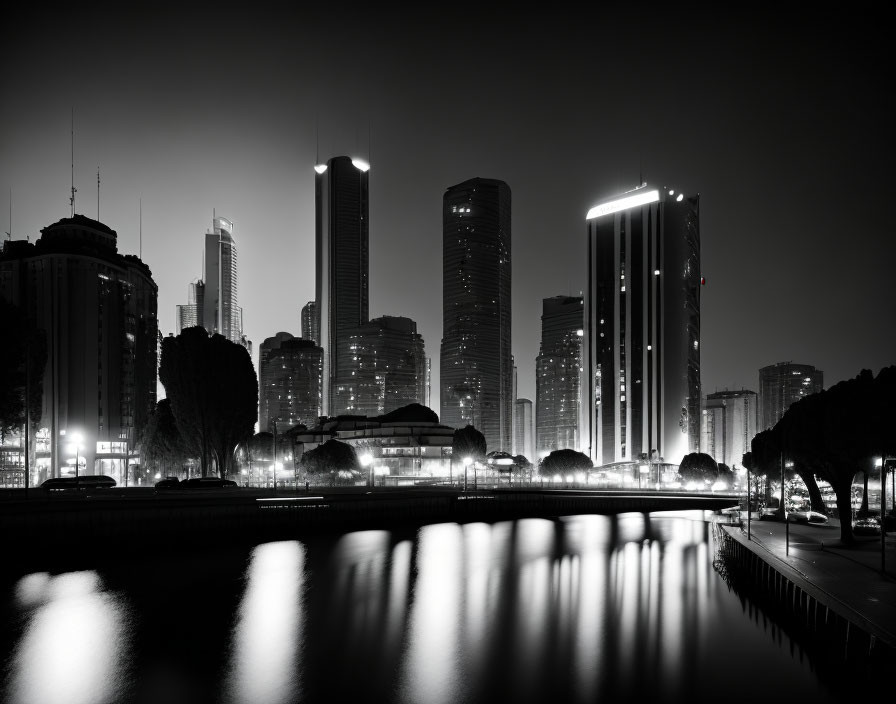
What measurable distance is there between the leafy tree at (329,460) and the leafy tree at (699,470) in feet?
199

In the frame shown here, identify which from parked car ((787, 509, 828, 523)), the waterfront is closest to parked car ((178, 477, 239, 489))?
the waterfront

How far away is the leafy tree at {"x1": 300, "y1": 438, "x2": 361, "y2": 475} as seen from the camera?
94750 millimetres

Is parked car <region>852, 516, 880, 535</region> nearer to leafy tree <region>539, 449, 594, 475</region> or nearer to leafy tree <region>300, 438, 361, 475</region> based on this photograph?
leafy tree <region>300, 438, 361, 475</region>

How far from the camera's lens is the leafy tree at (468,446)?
12581cm

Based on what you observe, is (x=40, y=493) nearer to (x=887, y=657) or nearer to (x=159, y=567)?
(x=159, y=567)

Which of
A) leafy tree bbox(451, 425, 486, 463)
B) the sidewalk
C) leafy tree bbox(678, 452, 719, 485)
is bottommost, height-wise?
leafy tree bbox(678, 452, 719, 485)

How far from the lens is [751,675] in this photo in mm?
26547

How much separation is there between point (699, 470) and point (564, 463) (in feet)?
76.8

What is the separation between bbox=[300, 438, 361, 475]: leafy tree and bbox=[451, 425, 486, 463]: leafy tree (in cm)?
3273

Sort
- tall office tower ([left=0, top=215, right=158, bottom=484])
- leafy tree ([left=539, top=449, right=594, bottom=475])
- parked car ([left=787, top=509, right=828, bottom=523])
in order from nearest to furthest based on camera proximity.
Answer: parked car ([left=787, top=509, right=828, bottom=523]) < tall office tower ([left=0, top=215, right=158, bottom=484]) < leafy tree ([left=539, top=449, right=594, bottom=475])

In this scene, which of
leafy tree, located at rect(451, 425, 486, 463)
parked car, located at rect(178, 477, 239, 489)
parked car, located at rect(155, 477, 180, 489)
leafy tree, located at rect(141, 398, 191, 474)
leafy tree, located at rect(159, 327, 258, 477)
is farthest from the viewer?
leafy tree, located at rect(451, 425, 486, 463)

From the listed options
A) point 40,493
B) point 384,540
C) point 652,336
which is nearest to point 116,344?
point 40,493

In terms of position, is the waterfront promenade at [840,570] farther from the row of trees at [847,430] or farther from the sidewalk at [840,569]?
the row of trees at [847,430]

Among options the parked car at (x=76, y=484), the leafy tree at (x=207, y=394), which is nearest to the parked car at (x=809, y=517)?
the leafy tree at (x=207, y=394)
